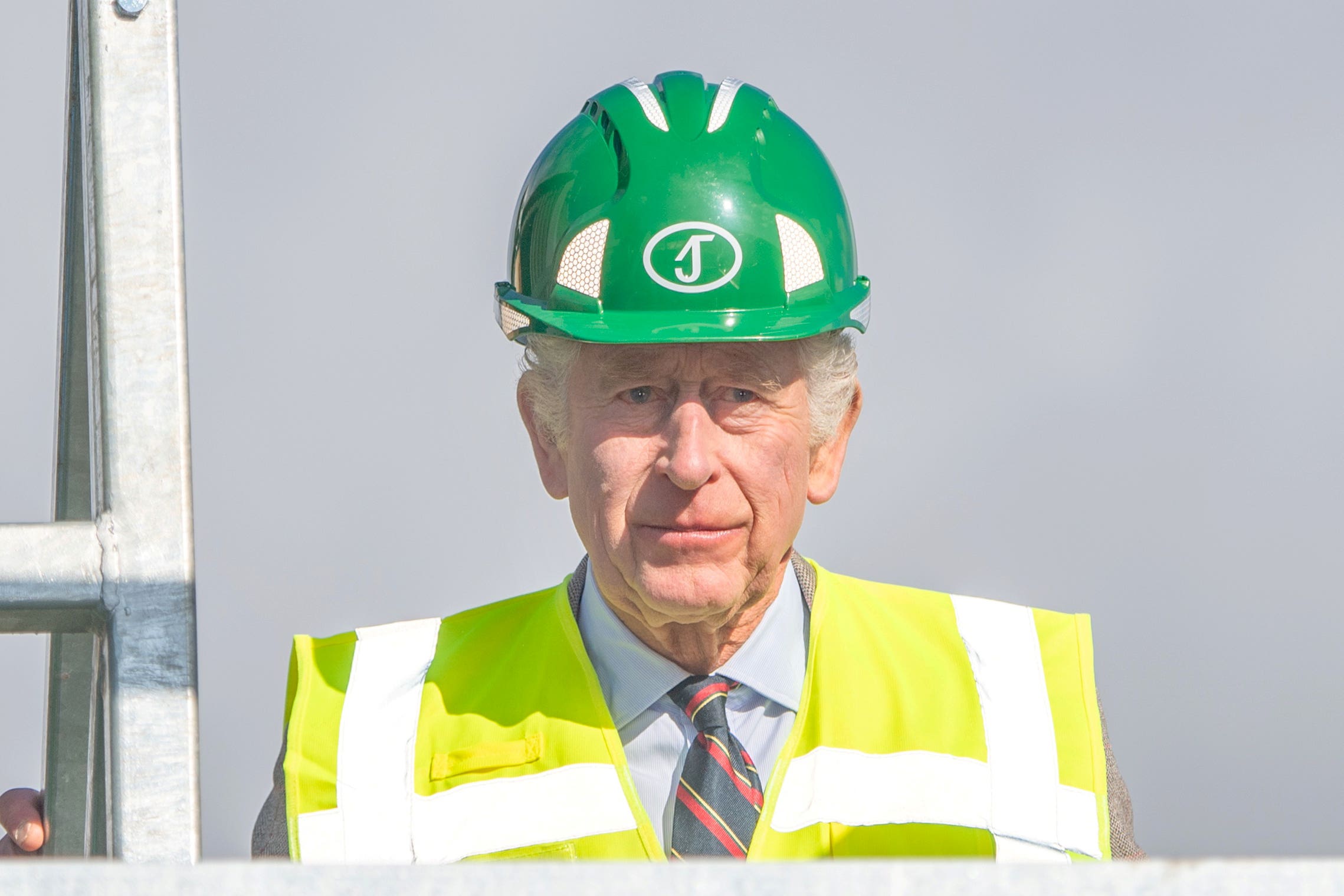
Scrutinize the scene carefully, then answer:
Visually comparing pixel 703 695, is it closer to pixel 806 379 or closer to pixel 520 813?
pixel 520 813

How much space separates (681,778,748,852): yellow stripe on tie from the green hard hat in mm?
843

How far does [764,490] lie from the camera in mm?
2650

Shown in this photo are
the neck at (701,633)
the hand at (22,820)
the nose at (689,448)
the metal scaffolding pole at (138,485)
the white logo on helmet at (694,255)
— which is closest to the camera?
the metal scaffolding pole at (138,485)

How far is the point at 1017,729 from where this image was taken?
281 cm

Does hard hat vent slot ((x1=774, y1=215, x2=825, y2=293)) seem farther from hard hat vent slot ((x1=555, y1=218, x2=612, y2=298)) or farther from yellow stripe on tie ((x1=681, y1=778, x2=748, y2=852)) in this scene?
yellow stripe on tie ((x1=681, y1=778, x2=748, y2=852))

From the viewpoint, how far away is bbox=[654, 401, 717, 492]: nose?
256 centimetres

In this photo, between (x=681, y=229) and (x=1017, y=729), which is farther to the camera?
(x=1017, y=729)

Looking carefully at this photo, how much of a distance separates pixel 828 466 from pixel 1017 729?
649 millimetres

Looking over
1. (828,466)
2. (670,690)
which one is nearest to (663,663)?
(670,690)

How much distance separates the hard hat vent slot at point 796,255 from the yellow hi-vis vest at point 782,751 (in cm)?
67

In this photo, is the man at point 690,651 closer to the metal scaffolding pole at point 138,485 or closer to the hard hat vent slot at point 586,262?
the hard hat vent slot at point 586,262

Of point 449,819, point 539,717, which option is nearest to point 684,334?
point 539,717

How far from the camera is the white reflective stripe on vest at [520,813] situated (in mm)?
2609

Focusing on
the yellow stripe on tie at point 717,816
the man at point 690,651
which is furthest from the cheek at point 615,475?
the yellow stripe on tie at point 717,816
